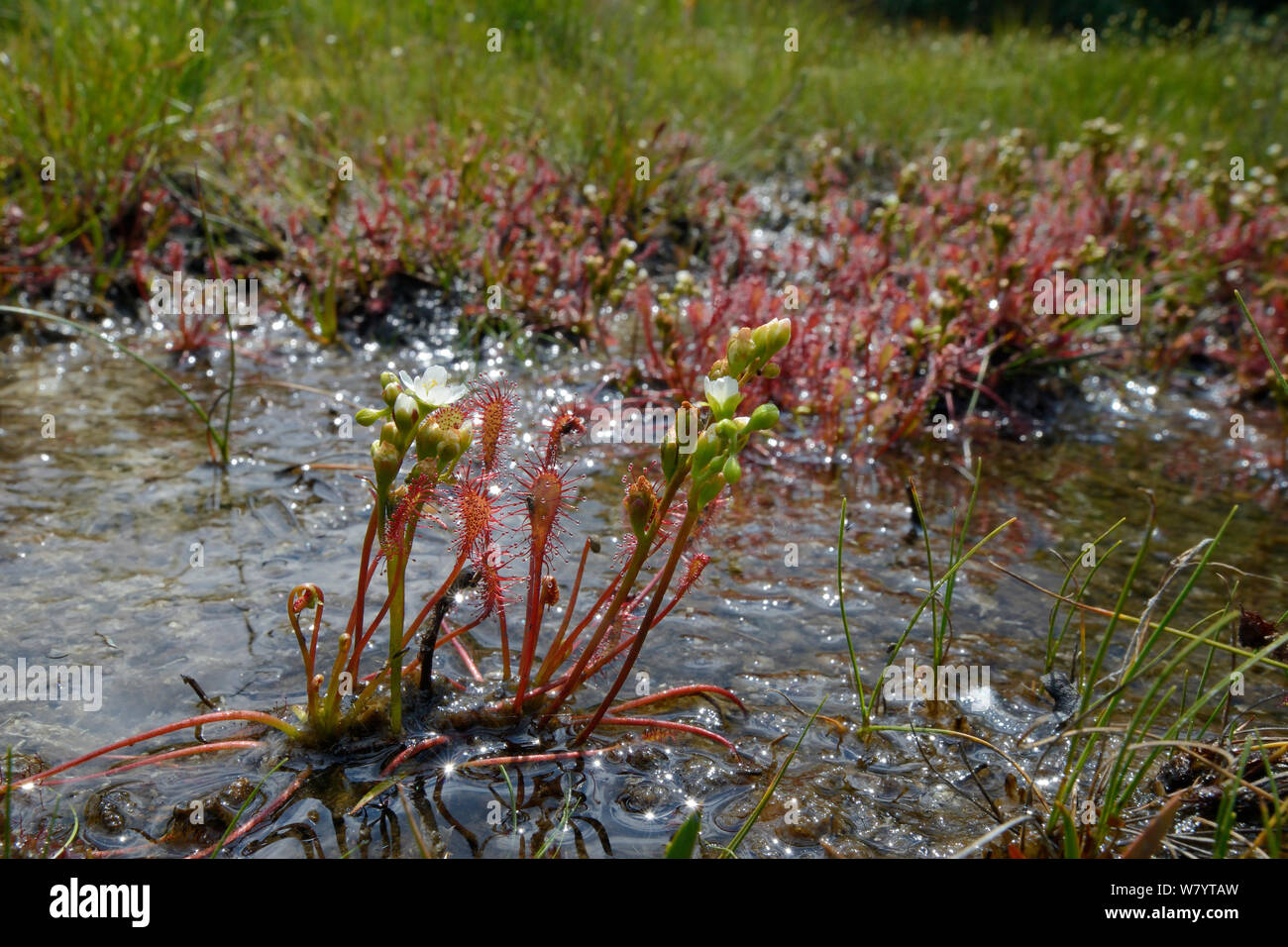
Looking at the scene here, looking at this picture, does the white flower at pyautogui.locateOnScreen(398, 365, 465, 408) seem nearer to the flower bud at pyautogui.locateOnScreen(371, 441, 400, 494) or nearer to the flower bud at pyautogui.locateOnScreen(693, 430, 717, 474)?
the flower bud at pyautogui.locateOnScreen(371, 441, 400, 494)

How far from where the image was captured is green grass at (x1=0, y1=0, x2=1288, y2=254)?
487 cm

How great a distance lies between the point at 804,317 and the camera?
4.32 metres

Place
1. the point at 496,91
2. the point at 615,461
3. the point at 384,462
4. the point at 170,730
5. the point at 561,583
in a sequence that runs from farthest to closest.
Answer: the point at 496,91
the point at 615,461
the point at 561,583
the point at 170,730
the point at 384,462

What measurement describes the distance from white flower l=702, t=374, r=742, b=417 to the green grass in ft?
13.8

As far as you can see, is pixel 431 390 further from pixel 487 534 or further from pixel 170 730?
pixel 170 730

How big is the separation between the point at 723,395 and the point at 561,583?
1355mm

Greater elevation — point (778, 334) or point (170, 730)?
point (778, 334)

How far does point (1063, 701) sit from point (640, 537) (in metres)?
1.15

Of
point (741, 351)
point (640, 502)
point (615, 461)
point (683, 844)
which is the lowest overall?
point (683, 844)

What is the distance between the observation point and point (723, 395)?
57.8 inches

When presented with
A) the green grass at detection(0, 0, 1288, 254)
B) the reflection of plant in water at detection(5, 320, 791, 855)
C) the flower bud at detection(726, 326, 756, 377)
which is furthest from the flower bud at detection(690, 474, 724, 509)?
the green grass at detection(0, 0, 1288, 254)

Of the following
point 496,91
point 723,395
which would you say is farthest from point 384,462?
point 496,91

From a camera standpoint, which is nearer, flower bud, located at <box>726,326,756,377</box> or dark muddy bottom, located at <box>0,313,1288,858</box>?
flower bud, located at <box>726,326,756,377</box>

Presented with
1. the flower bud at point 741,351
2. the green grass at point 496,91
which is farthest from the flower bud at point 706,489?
the green grass at point 496,91
